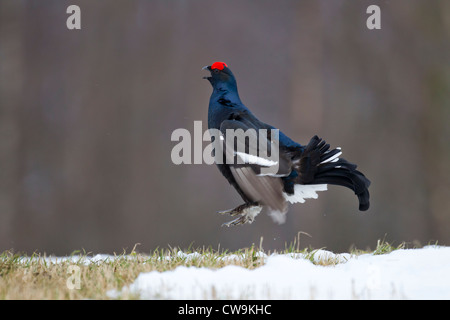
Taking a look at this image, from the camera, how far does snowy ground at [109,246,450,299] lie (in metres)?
1.50

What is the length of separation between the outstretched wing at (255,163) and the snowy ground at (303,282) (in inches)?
17.0

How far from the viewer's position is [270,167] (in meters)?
2.37

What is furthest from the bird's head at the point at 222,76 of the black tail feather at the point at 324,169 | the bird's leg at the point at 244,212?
the bird's leg at the point at 244,212

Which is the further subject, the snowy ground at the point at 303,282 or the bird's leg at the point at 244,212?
the bird's leg at the point at 244,212

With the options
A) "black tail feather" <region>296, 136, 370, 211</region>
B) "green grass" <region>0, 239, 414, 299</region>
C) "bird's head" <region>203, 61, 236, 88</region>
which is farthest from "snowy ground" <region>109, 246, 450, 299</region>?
"bird's head" <region>203, 61, 236, 88</region>

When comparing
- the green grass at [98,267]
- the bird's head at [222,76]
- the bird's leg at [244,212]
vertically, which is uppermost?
the bird's head at [222,76]

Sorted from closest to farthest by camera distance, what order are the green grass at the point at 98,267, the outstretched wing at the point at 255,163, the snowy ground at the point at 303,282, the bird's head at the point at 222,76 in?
the snowy ground at the point at 303,282
the green grass at the point at 98,267
the outstretched wing at the point at 255,163
the bird's head at the point at 222,76

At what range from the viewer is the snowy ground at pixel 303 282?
4.92ft

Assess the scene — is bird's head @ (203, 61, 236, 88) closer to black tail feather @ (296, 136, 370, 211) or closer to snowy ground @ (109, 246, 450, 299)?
black tail feather @ (296, 136, 370, 211)

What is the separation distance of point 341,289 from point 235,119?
1.21m

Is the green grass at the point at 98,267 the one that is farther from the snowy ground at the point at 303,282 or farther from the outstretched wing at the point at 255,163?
the outstretched wing at the point at 255,163
